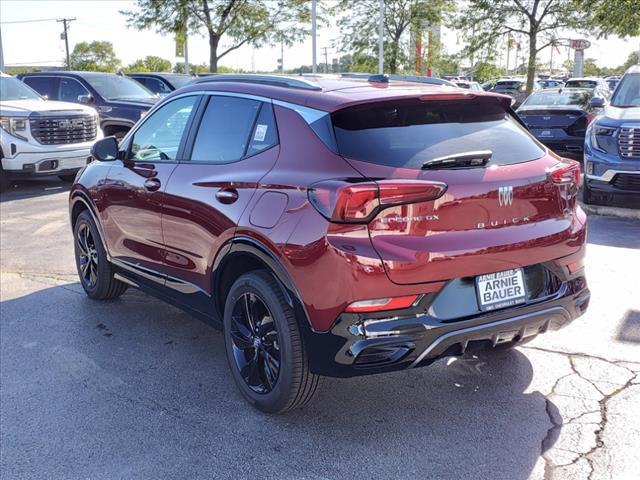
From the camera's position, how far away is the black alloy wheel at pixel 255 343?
3.61 m

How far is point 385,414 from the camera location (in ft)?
12.1

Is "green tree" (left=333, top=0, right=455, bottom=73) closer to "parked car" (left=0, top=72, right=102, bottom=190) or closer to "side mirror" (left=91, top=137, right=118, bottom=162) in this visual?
"parked car" (left=0, top=72, right=102, bottom=190)

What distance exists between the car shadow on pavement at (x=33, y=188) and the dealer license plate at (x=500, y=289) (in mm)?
9917

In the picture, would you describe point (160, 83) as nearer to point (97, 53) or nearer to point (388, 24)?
point (388, 24)

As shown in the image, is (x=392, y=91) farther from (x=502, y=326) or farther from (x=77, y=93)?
(x=77, y=93)

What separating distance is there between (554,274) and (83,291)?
4.31m

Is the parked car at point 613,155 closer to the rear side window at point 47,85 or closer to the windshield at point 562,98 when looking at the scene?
the windshield at point 562,98

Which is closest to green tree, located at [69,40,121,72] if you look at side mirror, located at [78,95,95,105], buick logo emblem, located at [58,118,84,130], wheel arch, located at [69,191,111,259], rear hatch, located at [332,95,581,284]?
side mirror, located at [78,95,95,105]

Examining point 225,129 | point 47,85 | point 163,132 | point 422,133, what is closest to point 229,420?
point 225,129

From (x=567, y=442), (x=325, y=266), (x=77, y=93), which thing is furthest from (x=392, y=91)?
(x=77, y=93)

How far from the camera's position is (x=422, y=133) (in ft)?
11.2

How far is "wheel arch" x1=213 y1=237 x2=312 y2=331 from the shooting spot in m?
3.29

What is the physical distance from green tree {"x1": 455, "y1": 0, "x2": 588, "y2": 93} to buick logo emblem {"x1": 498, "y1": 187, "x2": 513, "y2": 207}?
21986 millimetres

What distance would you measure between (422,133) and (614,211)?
643cm
